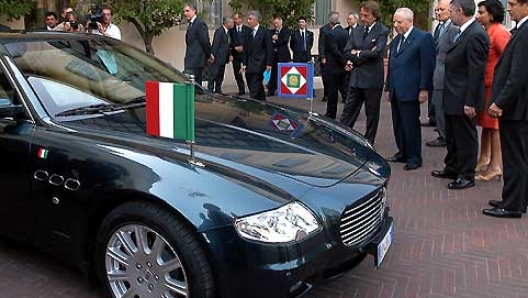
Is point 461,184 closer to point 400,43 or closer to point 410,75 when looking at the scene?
point 410,75

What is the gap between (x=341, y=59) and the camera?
9.60m

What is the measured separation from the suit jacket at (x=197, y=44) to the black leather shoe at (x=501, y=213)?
5991 millimetres

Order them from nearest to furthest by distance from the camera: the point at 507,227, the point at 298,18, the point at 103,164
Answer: the point at 103,164 < the point at 507,227 < the point at 298,18

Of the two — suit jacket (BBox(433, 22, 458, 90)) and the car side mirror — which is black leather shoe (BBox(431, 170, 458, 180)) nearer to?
suit jacket (BBox(433, 22, 458, 90))

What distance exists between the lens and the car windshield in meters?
3.59

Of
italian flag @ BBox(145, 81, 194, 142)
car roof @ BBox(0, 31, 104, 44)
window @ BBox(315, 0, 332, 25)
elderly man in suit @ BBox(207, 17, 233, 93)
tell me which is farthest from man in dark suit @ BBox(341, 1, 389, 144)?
window @ BBox(315, 0, 332, 25)

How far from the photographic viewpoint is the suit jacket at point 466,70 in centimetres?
522

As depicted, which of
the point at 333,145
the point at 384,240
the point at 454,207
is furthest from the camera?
the point at 454,207

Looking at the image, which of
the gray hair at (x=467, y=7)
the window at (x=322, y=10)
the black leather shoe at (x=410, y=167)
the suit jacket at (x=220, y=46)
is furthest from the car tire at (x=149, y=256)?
the window at (x=322, y=10)

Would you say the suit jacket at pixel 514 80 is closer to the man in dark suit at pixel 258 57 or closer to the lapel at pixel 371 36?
the lapel at pixel 371 36

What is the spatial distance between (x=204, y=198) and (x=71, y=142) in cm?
95

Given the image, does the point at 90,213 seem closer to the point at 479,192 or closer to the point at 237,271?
the point at 237,271

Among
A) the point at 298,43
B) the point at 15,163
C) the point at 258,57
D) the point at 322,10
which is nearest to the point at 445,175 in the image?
the point at 15,163

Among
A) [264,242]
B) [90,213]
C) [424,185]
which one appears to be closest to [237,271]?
[264,242]
